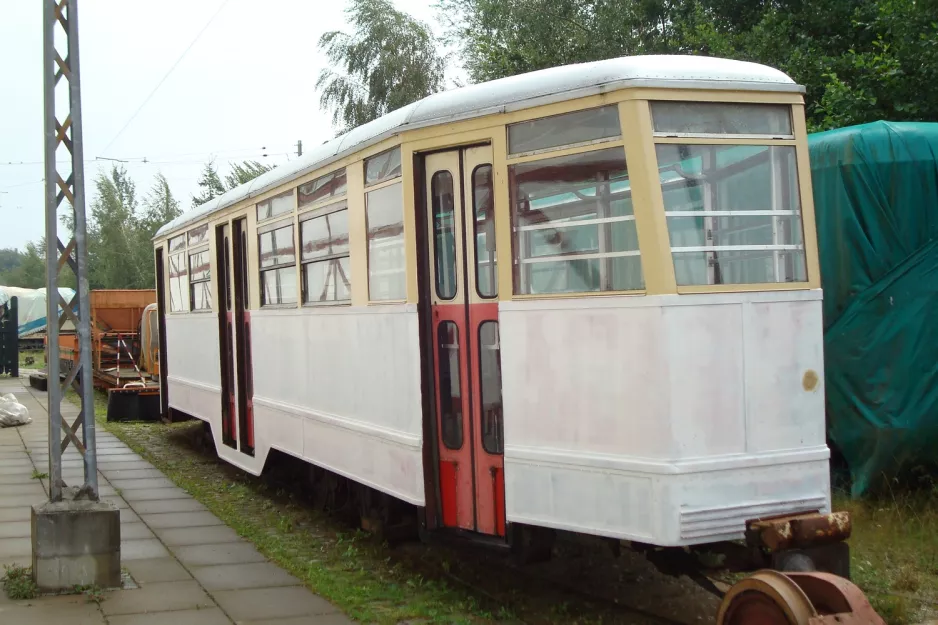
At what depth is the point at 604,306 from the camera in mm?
5418

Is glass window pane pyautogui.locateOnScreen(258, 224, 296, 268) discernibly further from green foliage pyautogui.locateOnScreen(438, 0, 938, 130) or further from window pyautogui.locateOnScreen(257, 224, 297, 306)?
green foliage pyautogui.locateOnScreen(438, 0, 938, 130)

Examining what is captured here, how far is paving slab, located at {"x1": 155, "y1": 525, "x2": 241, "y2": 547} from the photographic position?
327 inches

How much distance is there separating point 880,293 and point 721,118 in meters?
3.41

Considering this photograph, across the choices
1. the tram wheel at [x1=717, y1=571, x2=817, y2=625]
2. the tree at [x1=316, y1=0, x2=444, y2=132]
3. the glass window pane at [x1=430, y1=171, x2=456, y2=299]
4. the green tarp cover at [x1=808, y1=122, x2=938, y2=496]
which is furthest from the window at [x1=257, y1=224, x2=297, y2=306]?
the tree at [x1=316, y1=0, x2=444, y2=132]

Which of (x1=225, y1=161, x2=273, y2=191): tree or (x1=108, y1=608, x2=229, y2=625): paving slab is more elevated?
(x1=225, y1=161, x2=273, y2=191): tree

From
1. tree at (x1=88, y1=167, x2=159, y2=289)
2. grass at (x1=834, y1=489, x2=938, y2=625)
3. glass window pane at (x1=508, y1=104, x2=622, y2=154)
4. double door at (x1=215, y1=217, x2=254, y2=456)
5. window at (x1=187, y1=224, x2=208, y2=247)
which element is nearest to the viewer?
glass window pane at (x1=508, y1=104, x2=622, y2=154)

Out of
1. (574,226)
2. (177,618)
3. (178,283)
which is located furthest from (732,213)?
(178,283)

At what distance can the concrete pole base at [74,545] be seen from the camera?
21.6ft

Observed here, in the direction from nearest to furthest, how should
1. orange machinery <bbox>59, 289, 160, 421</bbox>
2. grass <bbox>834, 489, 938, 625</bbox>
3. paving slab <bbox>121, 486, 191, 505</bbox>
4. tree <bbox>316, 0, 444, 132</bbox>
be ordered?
grass <bbox>834, 489, 938, 625</bbox> → paving slab <bbox>121, 486, 191, 505</bbox> → orange machinery <bbox>59, 289, 160, 421</bbox> → tree <bbox>316, 0, 444, 132</bbox>

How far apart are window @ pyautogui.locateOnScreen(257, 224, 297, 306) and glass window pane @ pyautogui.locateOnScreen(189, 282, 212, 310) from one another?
2047 mm

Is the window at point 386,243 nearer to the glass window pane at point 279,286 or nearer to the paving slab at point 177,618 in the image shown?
the glass window pane at point 279,286

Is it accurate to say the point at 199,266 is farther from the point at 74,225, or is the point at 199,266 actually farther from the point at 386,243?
the point at 386,243

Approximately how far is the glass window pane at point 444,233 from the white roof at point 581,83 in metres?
0.37

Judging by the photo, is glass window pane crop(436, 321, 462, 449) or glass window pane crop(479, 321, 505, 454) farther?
glass window pane crop(436, 321, 462, 449)
